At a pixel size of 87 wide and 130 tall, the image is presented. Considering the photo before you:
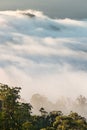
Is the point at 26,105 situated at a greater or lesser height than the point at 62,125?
greater

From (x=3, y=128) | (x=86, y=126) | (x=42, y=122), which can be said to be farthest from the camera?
(x=42, y=122)

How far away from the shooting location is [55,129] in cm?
8250

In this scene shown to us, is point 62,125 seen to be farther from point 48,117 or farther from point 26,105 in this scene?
point 48,117

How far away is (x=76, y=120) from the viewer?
85.4 m

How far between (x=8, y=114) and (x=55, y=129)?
9973 mm

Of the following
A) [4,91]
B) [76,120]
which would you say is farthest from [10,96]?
[76,120]

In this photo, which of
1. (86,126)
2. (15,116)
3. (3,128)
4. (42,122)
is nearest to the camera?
(3,128)

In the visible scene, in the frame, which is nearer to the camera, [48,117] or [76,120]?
[76,120]

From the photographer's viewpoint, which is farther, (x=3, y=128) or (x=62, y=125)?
(x=62, y=125)

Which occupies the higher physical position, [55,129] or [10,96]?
[10,96]

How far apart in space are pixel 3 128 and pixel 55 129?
41.5 ft

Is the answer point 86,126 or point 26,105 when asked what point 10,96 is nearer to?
point 26,105

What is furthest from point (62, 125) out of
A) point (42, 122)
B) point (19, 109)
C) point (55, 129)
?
point (42, 122)

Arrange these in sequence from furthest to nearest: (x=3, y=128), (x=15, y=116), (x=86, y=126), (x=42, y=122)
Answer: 1. (x=42, y=122)
2. (x=86, y=126)
3. (x=15, y=116)
4. (x=3, y=128)
